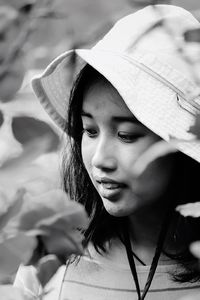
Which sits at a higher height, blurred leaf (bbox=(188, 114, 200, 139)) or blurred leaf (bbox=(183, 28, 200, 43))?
blurred leaf (bbox=(183, 28, 200, 43))

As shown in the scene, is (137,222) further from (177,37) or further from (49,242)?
(49,242)

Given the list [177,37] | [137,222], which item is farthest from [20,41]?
[137,222]

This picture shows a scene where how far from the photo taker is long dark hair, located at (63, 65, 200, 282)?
4.13 feet

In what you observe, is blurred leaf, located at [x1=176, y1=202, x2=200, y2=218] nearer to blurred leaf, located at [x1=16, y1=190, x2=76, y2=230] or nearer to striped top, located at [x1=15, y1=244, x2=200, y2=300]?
blurred leaf, located at [x1=16, y1=190, x2=76, y2=230]

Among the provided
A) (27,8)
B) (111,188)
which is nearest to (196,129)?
(27,8)

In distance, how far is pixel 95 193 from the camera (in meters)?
1.49

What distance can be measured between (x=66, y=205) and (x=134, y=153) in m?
0.66

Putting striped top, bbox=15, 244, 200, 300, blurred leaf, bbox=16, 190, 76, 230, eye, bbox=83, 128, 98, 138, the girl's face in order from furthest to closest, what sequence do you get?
striped top, bbox=15, 244, 200, 300
eye, bbox=83, 128, 98, 138
the girl's face
blurred leaf, bbox=16, 190, 76, 230

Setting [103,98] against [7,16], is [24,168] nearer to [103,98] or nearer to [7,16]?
[7,16]

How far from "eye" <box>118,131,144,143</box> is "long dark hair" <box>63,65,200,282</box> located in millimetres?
186

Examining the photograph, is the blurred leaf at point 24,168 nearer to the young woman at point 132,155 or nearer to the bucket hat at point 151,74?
the young woman at point 132,155

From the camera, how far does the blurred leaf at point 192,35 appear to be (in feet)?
2.24

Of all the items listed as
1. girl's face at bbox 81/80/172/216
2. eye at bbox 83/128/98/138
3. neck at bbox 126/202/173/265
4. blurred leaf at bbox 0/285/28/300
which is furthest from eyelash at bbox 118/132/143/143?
blurred leaf at bbox 0/285/28/300

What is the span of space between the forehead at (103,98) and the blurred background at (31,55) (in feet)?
2.01
